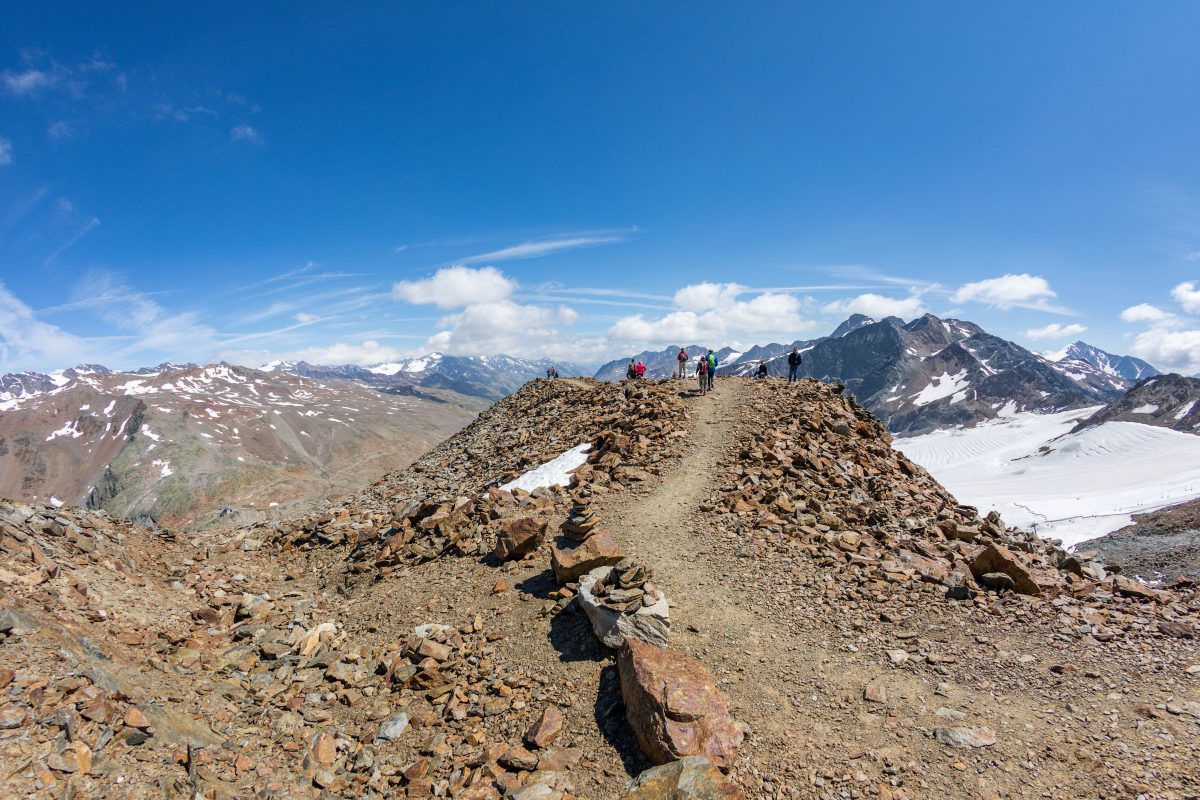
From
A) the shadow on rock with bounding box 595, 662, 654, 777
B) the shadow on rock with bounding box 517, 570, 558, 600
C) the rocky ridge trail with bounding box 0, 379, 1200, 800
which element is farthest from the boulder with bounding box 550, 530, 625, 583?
the shadow on rock with bounding box 595, 662, 654, 777

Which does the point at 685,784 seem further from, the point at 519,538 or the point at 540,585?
the point at 519,538

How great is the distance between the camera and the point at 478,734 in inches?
386

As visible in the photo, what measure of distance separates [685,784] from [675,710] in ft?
4.29

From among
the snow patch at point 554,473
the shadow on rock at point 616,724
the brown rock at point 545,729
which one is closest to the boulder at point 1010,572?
the shadow on rock at point 616,724

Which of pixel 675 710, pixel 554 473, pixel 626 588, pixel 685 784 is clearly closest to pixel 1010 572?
pixel 626 588

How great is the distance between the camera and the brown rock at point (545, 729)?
9.45m

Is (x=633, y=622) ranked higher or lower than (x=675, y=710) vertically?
higher

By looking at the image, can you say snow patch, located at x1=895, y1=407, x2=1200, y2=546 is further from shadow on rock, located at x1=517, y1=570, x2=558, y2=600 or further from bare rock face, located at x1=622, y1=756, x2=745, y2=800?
bare rock face, located at x1=622, y1=756, x2=745, y2=800

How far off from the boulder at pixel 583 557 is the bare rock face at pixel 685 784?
636 centimetres

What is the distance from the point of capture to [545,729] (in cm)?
962

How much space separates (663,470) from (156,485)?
828 feet

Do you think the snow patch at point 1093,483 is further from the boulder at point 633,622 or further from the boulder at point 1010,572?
the boulder at point 633,622

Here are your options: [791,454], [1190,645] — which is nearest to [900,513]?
[791,454]

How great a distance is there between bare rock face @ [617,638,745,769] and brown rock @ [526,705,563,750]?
138 centimetres
